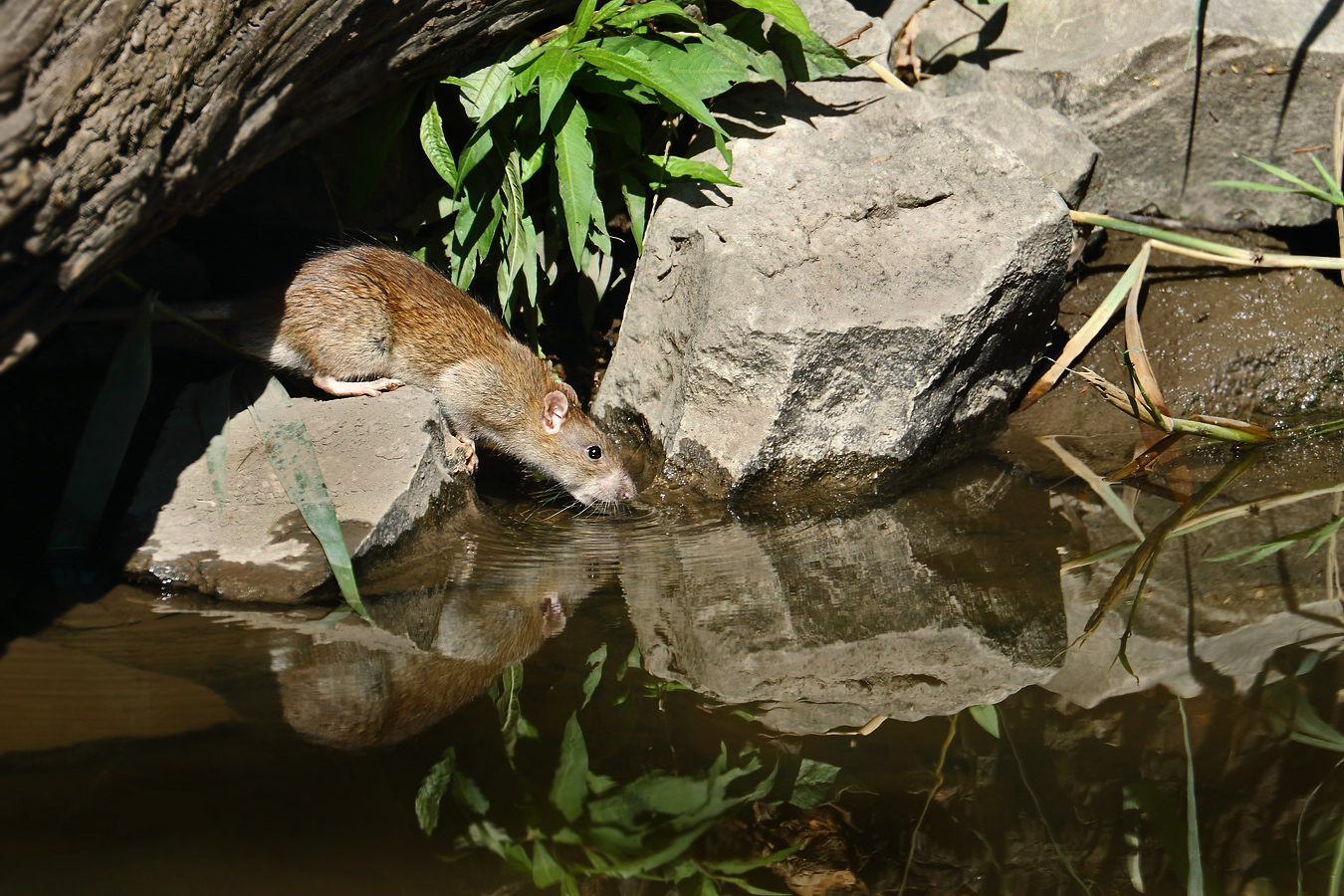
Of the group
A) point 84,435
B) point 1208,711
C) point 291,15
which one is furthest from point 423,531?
point 1208,711

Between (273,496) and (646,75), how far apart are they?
2.23 m

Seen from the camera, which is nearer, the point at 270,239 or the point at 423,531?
the point at 423,531

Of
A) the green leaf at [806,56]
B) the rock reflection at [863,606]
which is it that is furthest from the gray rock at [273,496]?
the green leaf at [806,56]

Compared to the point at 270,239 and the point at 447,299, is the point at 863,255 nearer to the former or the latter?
the point at 447,299

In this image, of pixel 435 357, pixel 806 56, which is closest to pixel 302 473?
pixel 435 357

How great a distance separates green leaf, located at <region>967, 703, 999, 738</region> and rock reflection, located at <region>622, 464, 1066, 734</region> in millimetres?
41

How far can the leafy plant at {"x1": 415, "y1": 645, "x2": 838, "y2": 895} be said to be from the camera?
2301 millimetres

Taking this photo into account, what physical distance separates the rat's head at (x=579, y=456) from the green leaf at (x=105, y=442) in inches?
75.2

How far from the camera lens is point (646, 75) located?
4.36m

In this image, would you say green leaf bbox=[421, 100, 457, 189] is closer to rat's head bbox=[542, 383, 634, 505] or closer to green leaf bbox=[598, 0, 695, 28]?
green leaf bbox=[598, 0, 695, 28]

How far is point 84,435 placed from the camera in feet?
13.1

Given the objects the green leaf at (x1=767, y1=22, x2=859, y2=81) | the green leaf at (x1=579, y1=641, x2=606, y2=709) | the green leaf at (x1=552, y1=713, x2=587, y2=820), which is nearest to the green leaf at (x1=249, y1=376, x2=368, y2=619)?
the green leaf at (x1=579, y1=641, x2=606, y2=709)

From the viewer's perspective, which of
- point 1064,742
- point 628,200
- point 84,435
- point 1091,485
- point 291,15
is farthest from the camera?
point 628,200

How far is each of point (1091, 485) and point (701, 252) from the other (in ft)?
6.45
